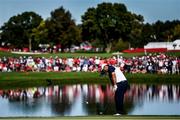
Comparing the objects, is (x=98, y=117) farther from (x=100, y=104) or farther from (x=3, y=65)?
(x=3, y=65)

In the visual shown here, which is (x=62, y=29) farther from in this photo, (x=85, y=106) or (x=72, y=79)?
(x=85, y=106)

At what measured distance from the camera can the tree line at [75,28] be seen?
3900cm

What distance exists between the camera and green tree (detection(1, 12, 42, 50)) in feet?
130

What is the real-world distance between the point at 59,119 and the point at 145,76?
18259 mm

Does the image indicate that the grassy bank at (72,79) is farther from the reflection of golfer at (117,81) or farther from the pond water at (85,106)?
the reflection of golfer at (117,81)

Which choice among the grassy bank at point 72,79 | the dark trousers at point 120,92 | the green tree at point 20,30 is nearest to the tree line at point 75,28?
the green tree at point 20,30

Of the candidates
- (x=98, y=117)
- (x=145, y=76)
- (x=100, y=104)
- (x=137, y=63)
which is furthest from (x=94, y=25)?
(x=98, y=117)

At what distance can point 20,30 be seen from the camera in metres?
43.2

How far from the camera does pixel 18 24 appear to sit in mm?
41156

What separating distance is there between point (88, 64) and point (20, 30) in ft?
38.4

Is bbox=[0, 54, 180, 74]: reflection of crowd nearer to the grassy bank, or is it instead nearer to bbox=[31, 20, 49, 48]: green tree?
the grassy bank

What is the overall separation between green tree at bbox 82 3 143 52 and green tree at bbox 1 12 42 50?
4010 millimetres

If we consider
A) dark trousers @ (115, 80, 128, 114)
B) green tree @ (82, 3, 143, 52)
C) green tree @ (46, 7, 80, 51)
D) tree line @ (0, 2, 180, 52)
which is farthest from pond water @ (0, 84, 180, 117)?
green tree @ (46, 7, 80, 51)

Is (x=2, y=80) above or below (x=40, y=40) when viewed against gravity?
below
